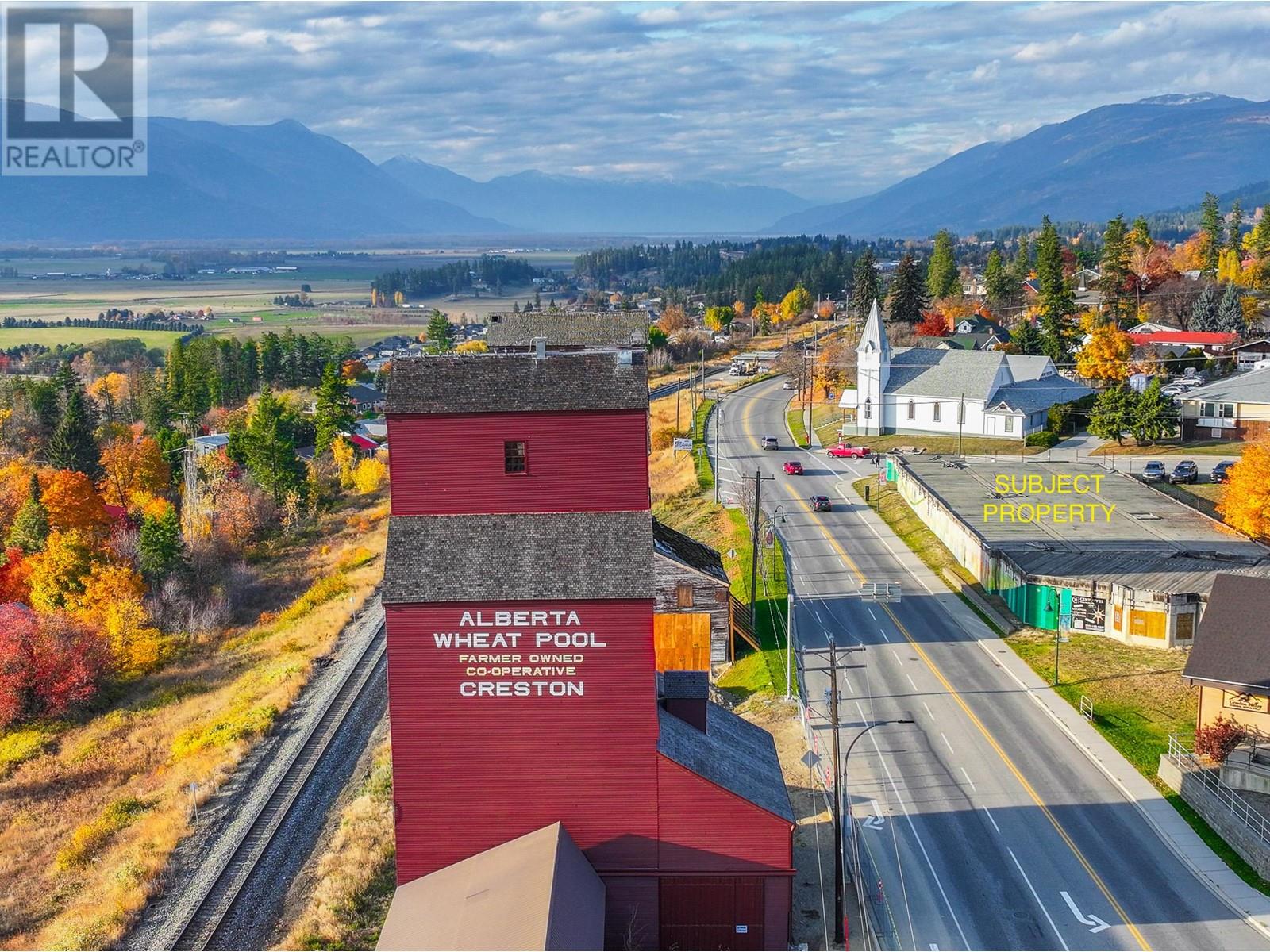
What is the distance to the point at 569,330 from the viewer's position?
87375mm

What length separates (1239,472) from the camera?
212 ft

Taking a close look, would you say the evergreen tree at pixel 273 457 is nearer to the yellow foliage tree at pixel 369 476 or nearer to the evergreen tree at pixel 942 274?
the yellow foliage tree at pixel 369 476

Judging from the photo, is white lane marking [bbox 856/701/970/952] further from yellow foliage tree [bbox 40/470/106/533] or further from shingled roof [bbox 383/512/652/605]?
yellow foliage tree [bbox 40/470/106/533]

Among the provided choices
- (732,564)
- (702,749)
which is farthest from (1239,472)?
(702,749)

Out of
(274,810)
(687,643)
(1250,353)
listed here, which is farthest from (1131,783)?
(1250,353)

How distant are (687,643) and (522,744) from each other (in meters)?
23.2

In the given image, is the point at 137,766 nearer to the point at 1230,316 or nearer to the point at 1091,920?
the point at 1091,920

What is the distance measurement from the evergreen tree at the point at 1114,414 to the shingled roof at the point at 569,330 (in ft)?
113

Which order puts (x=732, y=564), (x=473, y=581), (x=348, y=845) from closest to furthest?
(x=473, y=581)
(x=348, y=845)
(x=732, y=564)

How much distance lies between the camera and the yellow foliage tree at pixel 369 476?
105562 millimetres

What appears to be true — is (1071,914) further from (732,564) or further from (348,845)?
(732,564)

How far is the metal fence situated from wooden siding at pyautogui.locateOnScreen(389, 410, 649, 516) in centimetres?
1947

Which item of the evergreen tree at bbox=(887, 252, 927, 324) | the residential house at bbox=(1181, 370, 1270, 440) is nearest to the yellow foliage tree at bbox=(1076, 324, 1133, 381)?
the residential house at bbox=(1181, 370, 1270, 440)

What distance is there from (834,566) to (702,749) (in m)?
35.2
